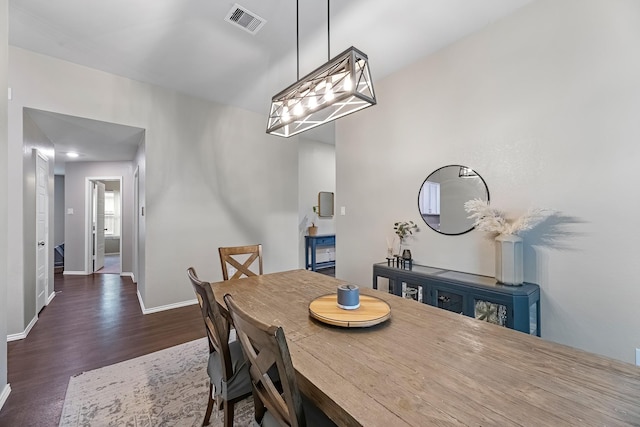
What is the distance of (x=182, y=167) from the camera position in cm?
368

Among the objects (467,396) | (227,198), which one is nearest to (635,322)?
(467,396)

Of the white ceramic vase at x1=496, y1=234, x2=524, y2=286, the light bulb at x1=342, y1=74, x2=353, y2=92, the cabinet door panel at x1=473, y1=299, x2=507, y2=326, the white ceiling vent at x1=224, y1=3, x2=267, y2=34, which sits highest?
the white ceiling vent at x1=224, y1=3, x2=267, y2=34

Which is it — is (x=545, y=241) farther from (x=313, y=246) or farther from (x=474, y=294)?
(x=313, y=246)

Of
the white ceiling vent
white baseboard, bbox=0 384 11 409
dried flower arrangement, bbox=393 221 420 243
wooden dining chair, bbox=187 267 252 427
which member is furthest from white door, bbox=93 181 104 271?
dried flower arrangement, bbox=393 221 420 243

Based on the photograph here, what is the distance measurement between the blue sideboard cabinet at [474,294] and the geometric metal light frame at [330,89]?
63.3 inches

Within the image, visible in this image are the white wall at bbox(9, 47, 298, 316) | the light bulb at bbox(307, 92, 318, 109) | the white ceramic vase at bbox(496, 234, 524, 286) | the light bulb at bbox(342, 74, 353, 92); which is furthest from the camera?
the white wall at bbox(9, 47, 298, 316)

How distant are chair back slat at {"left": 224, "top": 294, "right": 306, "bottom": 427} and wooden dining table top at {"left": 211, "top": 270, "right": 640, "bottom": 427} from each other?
0.07 meters

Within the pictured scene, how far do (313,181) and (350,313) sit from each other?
473 centimetres

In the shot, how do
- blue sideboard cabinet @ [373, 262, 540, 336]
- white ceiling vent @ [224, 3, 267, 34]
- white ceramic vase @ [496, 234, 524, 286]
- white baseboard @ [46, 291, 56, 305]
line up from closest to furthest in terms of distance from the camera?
blue sideboard cabinet @ [373, 262, 540, 336] < white ceramic vase @ [496, 234, 524, 286] < white ceiling vent @ [224, 3, 267, 34] < white baseboard @ [46, 291, 56, 305]

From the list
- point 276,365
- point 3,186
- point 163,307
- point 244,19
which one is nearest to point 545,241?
point 276,365

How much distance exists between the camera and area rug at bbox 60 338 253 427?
165cm

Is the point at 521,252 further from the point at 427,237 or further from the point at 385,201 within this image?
the point at 385,201

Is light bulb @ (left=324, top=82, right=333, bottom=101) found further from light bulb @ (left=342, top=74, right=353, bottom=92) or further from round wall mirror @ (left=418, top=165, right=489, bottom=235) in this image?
round wall mirror @ (left=418, top=165, right=489, bottom=235)

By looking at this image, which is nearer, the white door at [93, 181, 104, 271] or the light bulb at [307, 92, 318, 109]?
the light bulb at [307, 92, 318, 109]
